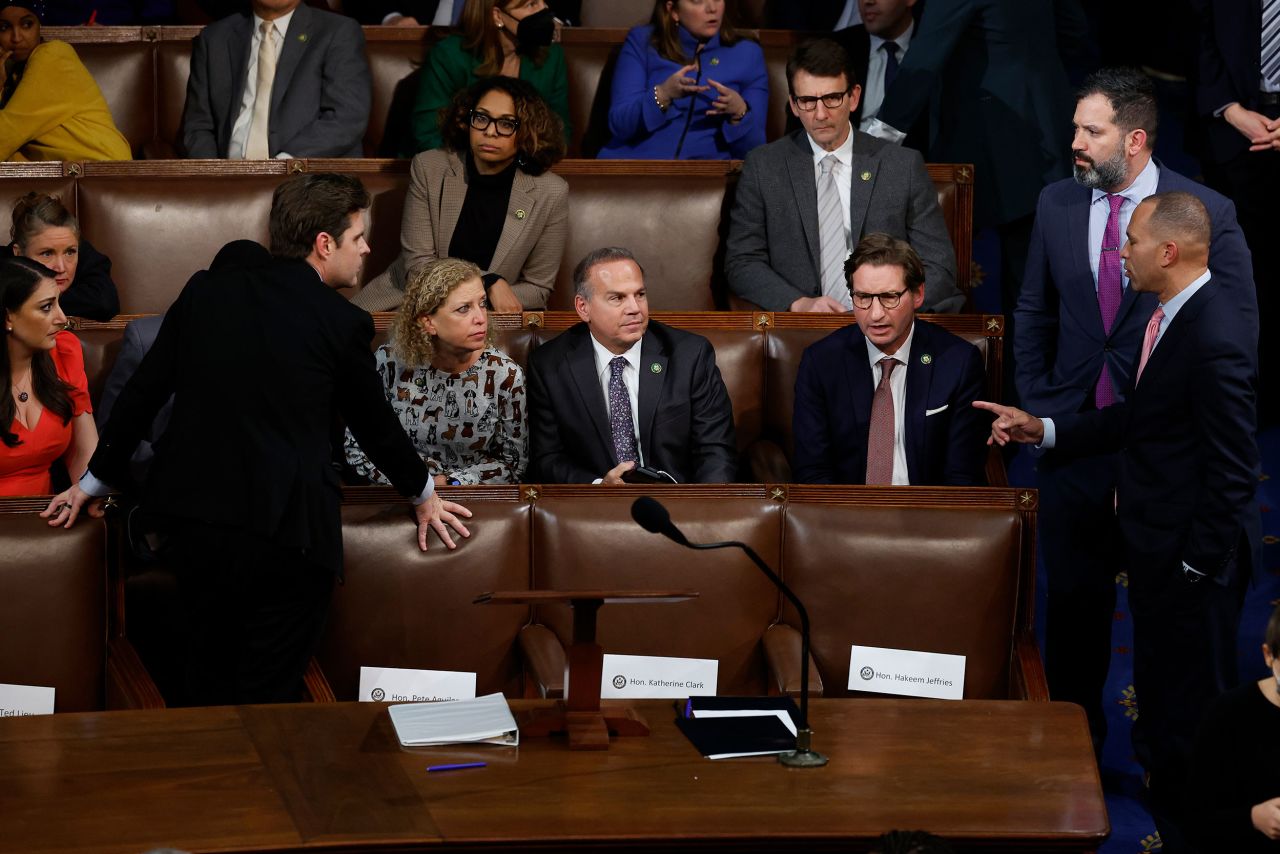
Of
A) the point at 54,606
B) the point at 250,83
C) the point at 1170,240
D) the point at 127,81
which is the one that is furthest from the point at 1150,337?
the point at 127,81

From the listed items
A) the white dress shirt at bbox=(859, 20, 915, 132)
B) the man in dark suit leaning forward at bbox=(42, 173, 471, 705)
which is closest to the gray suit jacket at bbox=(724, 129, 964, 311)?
the white dress shirt at bbox=(859, 20, 915, 132)

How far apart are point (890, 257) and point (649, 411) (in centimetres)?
63

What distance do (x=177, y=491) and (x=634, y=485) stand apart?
82 centimetres

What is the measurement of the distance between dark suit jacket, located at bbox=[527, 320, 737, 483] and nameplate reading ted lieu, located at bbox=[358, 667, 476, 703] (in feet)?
2.56

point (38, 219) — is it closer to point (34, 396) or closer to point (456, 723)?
point (34, 396)

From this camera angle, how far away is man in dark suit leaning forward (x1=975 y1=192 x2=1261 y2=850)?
301cm

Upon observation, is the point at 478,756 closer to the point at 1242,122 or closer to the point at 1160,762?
the point at 1160,762

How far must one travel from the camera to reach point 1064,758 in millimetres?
2201

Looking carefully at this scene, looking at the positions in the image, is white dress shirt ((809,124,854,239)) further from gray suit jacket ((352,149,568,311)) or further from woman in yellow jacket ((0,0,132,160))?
woman in yellow jacket ((0,0,132,160))

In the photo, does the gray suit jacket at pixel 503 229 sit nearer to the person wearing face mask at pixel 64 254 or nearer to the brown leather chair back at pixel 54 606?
the person wearing face mask at pixel 64 254

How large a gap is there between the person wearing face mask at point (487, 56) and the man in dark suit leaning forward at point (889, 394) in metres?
1.28

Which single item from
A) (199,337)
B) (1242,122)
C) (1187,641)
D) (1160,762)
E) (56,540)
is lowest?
(1160,762)

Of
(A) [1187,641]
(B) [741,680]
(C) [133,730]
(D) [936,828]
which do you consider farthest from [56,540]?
(A) [1187,641]

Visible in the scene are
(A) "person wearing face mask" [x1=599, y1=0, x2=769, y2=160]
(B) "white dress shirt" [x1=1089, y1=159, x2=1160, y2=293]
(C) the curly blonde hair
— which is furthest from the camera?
(A) "person wearing face mask" [x1=599, y1=0, x2=769, y2=160]
